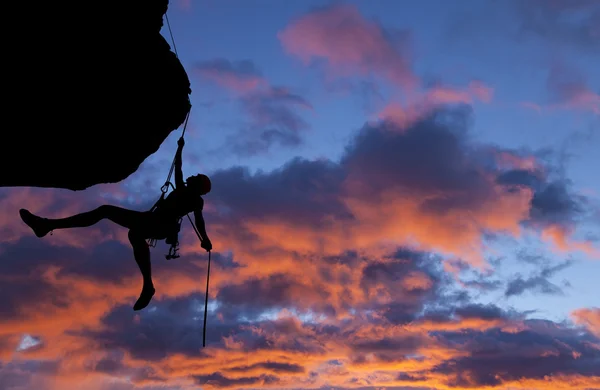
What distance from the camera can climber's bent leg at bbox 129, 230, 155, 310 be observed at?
9.48 meters

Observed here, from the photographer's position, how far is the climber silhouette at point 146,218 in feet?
30.0

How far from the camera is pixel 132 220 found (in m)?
9.30

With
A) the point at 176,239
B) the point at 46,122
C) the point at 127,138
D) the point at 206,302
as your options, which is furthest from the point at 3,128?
the point at 206,302

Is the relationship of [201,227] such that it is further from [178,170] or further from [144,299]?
[144,299]

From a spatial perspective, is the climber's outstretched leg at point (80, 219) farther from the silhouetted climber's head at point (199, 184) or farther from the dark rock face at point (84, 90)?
the silhouetted climber's head at point (199, 184)

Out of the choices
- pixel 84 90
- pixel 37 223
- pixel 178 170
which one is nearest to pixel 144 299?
pixel 37 223

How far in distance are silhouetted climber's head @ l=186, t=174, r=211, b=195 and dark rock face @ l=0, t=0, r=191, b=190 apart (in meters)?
0.89

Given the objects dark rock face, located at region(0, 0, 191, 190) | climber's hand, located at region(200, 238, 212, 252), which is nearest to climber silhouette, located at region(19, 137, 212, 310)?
climber's hand, located at region(200, 238, 212, 252)

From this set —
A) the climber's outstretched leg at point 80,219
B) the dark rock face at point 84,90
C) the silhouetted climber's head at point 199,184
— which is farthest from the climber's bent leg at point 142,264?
the dark rock face at point 84,90

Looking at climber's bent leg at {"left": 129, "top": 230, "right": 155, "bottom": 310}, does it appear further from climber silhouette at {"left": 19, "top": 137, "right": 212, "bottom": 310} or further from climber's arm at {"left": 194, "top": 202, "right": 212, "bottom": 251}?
climber's arm at {"left": 194, "top": 202, "right": 212, "bottom": 251}

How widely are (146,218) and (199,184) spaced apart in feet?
3.41

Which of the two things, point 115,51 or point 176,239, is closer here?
point 115,51

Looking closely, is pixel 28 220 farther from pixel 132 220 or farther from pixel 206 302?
pixel 206 302

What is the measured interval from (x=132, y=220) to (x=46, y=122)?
6.72 ft
